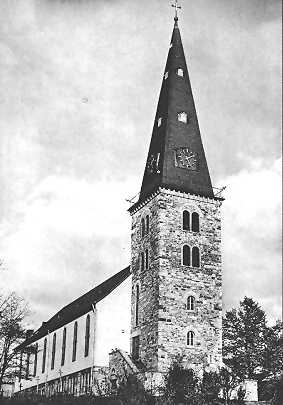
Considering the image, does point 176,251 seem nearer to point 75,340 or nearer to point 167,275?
point 167,275

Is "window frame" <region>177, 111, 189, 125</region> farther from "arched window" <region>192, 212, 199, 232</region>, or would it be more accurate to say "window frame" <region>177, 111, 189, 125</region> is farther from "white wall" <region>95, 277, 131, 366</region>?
"white wall" <region>95, 277, 131, 366</region>

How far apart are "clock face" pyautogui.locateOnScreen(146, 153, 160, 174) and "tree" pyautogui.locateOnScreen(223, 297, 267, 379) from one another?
17984 mm

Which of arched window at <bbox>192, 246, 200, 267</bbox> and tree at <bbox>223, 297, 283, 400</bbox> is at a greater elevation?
arched window at <bbox>192, 246, 200, 267</bbox>

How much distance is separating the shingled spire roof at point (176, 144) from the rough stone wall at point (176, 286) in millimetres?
1247

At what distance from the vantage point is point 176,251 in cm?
4606

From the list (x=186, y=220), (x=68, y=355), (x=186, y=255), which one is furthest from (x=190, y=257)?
(x=68, y=355)

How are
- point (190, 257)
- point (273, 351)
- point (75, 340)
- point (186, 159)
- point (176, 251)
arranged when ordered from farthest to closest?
point (273, 351)
point (75, 340)
point (186, 159)
point (190, 257)
point (176, 251)

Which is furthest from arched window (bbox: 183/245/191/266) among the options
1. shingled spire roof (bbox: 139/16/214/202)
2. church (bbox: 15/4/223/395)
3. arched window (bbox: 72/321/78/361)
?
arched window (bbox: 72/321/78/361)

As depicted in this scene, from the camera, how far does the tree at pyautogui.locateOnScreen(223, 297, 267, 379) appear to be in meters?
53.9

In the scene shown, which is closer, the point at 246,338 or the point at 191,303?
the point at 191,303

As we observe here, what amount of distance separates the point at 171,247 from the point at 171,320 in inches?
220

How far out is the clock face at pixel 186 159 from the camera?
1925 inches

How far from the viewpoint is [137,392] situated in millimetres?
31266

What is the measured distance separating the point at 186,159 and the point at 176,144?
1.50 metres
